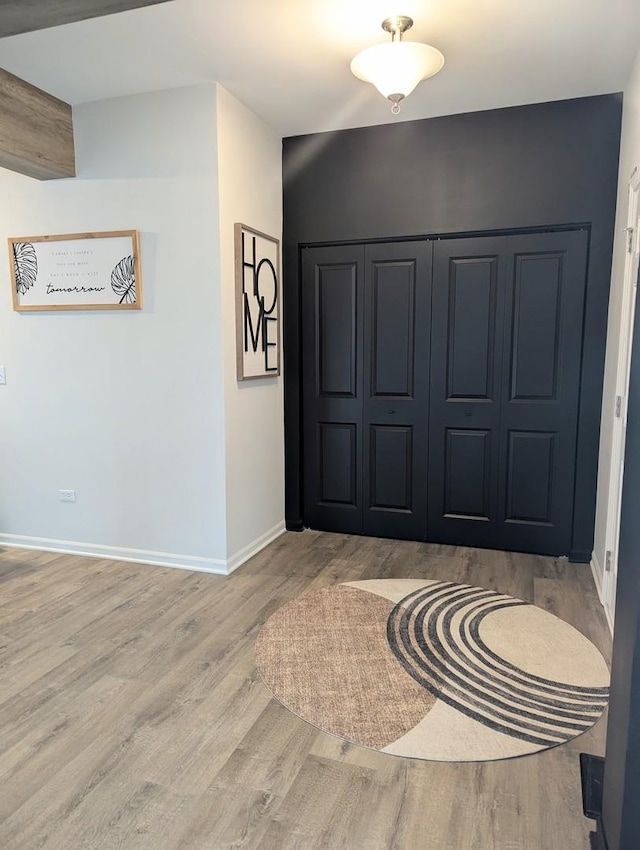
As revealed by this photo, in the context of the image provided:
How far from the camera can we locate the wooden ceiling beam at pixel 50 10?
1.78m

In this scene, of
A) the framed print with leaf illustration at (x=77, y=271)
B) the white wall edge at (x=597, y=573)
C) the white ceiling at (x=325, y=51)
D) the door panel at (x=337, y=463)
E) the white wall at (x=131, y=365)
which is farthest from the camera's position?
the door panel at (x=337, y=463)

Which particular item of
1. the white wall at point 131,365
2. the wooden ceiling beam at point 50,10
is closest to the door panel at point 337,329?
the white wall at point 131,365

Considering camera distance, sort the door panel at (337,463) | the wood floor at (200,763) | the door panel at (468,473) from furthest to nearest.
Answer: the door panel at (337,463) < the door panel at (468,473) < the wood floor at (200,763)

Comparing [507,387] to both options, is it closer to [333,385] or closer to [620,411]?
[620,411]

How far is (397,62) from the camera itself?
2426 mm

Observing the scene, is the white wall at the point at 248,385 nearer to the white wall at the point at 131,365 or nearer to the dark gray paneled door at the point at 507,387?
the white wall at the point at 131,365

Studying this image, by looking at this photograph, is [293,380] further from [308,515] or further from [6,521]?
[6,521]

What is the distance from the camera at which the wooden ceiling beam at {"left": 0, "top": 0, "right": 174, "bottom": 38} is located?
178 centimetres

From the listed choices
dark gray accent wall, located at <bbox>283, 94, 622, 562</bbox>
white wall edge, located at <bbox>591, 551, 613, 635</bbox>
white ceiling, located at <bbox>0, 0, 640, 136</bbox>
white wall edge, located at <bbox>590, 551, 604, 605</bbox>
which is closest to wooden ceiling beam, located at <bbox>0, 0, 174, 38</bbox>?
white ceiling, located at <bbox>0, 0, 640, 136</bbox>

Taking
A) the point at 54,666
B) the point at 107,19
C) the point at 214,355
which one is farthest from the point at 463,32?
the point at 54,666

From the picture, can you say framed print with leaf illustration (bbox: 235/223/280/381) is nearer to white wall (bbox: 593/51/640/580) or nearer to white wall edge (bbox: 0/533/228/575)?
white wall edge (bbox: 0/533/228/575)

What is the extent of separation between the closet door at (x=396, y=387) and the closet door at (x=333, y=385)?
0.07 m

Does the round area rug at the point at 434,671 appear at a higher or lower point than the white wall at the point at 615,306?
lower

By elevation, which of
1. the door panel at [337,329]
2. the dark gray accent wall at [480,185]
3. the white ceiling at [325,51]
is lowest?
the door panel at [337,329]
